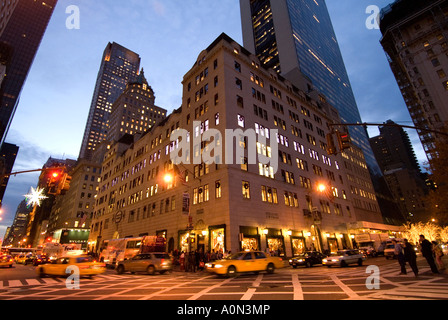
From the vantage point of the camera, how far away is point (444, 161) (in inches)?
1016

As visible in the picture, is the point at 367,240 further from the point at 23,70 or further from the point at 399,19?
the point at 23,70

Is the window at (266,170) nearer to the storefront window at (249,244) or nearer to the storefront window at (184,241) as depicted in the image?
the storefront window at (249,244)

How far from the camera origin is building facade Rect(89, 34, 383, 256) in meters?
29.6

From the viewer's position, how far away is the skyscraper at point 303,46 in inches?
3750

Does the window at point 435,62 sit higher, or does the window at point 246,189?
the window at point 435,62

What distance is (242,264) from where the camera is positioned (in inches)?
680

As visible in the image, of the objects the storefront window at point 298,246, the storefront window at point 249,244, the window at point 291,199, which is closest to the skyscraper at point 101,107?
the window at point 291,199

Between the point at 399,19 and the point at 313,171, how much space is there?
224ft

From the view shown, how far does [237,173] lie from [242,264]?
13.8 m

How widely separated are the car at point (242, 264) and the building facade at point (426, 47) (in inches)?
2393

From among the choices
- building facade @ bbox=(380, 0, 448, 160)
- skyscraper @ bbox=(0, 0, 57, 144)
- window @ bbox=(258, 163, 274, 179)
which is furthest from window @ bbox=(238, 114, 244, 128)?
skyscraper @ bbox=(0, 0, 57, 144)

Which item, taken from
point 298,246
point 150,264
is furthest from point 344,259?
point 150,264
